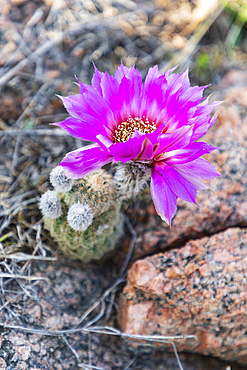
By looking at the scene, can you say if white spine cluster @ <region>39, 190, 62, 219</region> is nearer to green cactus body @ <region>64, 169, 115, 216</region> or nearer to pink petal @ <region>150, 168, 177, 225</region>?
green cactus body @ <region>64, 169, 115, 216</region>

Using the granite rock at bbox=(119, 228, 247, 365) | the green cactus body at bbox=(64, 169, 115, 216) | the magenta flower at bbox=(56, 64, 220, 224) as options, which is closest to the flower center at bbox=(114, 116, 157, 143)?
the magenta flower at bbox=(56, 64, 220, 224)

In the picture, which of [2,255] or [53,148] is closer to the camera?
[2,255]

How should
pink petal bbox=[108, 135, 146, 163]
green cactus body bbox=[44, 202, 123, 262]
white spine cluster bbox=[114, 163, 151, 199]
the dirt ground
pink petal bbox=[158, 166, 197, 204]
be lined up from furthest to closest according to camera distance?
1. the dirt ground
2. green cactus body bbox=[44, 202, 123, 262]
3. white spine cluster bbox=[114, 163, 151, 199]
4. pink petal bbox=[158, 166, 197, 204]
5. pink petal bbox=[108, 135, 146, 163]

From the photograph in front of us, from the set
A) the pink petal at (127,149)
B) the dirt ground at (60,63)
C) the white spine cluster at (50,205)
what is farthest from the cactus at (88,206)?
the dirt ground at (60,63)

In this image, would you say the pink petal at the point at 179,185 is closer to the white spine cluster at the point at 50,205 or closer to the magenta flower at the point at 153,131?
the magenta flower at the point at 153,131

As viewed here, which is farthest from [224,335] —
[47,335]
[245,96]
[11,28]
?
[11,28]

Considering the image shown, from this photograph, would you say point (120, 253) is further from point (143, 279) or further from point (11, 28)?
point (11, 28)
